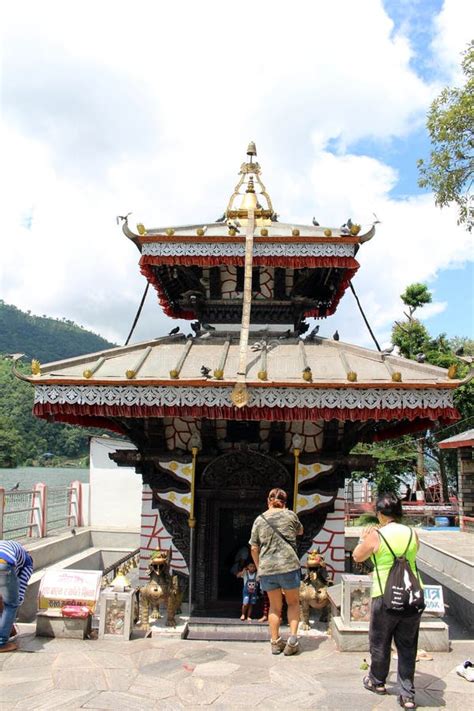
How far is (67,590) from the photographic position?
22.8ft

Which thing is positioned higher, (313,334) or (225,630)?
(313,334)

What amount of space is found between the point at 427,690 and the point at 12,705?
3.75 metres

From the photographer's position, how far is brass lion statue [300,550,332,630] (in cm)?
734

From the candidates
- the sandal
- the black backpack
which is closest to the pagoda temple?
the black backpack

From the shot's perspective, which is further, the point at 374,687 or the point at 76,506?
the point at 76,506

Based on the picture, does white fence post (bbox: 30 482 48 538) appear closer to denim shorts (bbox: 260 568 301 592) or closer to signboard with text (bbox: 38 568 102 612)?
signboard with text (bbox: 38 568 102 612)

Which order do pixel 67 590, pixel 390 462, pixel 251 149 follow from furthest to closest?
pixel 390 462 → pixel 251 149 → pixel 67 590

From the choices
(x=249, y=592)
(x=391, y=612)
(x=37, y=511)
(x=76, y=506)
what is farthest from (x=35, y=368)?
(x=76, y=506)

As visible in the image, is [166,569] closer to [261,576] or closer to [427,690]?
[261,576]

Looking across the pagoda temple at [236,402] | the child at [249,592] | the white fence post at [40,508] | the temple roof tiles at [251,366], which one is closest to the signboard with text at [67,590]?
the pagoda temple at [236,402]

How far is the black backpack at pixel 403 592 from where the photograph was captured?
4621mm

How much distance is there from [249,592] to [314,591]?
0.97m

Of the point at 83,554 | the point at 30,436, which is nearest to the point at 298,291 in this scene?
the point at 83,554

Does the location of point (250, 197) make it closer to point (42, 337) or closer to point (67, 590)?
point (67, 590)
